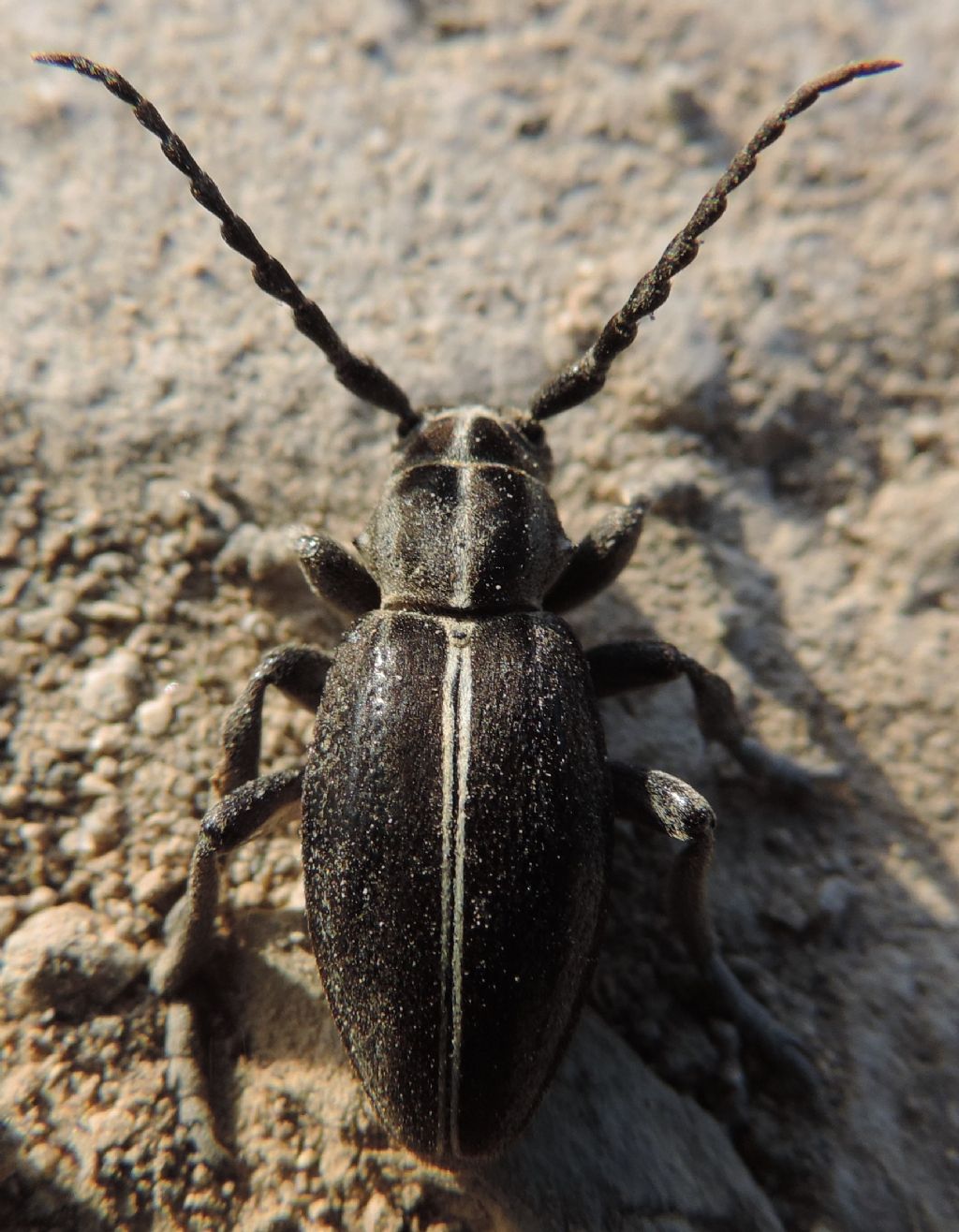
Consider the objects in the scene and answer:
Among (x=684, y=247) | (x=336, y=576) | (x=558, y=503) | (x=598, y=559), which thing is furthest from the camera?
(x=558, y=503)

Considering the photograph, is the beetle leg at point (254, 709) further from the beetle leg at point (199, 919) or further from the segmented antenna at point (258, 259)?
the segmented antenna at point (258, 259)

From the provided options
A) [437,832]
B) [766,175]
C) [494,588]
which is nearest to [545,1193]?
[437,832]

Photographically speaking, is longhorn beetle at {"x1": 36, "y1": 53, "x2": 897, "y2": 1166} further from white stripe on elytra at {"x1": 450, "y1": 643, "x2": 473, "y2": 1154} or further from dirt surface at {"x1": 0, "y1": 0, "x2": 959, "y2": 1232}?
dirt surface at {"x1": 0, "y1": 0, "x2": 959, "y2": 1232}

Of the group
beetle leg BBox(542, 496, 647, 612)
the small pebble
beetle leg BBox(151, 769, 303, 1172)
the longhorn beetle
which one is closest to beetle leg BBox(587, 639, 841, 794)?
the longhorn beetle

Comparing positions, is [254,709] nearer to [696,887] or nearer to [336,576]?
[336,576]

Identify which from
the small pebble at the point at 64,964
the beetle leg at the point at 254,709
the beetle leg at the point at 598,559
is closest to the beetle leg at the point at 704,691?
the beetle leg at the point at 598,559

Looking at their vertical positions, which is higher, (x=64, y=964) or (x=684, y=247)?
(x=684, y=247)

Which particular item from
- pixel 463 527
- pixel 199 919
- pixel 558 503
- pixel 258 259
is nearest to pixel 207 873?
pixel 199 919
